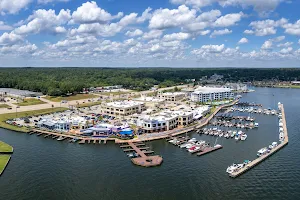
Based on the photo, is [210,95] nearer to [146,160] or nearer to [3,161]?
[146,160]

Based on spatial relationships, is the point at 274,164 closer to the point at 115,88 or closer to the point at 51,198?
the point at 51,198

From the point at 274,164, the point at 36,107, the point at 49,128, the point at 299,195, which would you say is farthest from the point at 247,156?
the point at 36,107

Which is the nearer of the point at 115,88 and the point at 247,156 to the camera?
the point at 247,156

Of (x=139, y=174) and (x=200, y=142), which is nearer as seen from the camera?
(x=139, y=174)

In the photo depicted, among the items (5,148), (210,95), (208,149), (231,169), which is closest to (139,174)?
(231,169)

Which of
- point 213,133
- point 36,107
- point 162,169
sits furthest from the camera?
point 36,107

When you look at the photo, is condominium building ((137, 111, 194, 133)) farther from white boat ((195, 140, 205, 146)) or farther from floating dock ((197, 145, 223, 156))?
floating dock ((197, 145, 223, 156))

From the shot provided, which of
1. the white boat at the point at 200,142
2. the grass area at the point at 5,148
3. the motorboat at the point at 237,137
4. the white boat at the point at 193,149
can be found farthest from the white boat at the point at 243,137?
the grass area at the point at 5,148

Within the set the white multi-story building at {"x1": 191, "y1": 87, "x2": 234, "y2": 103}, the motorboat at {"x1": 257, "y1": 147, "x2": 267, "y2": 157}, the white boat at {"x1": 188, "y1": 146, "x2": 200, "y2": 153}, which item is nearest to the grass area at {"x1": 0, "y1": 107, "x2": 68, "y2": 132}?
the white boat at {"x1": 188, "y1": 146, "x2": 200, "y2": 153}

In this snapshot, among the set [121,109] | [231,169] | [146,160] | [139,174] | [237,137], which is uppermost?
[121,109]
